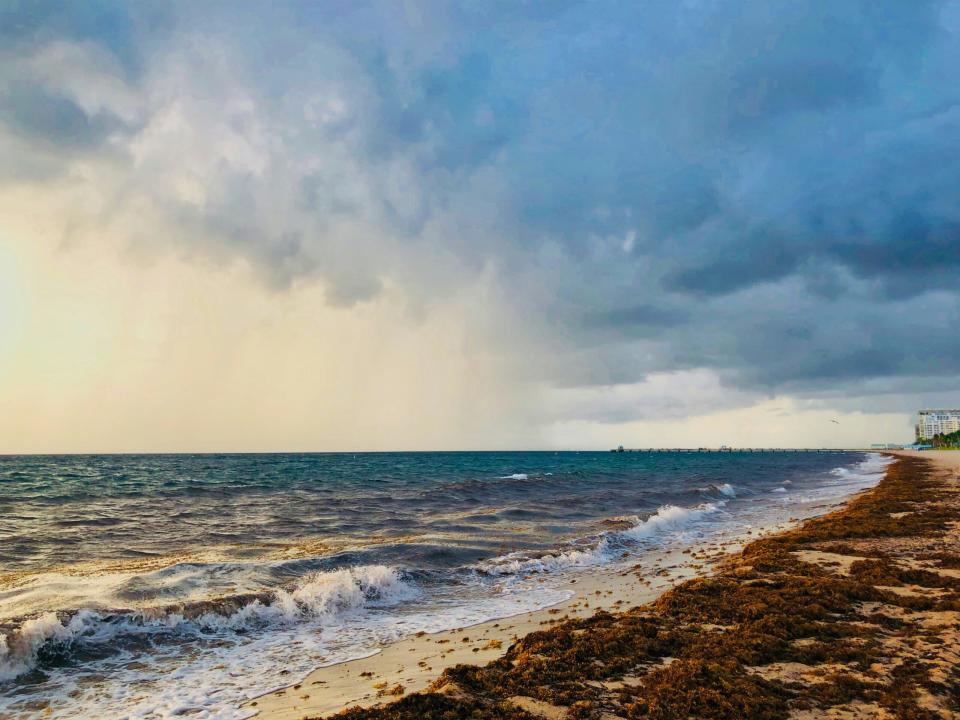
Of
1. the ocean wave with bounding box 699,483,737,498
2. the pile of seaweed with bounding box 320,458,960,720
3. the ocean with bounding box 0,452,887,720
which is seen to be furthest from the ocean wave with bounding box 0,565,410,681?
the ocean wave with bounding box 699,483,737,498

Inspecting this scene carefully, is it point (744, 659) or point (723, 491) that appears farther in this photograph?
point (723, 491)

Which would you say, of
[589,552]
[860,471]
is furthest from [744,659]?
[860,471]

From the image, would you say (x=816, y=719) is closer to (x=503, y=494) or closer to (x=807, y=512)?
(x=807, y=512)

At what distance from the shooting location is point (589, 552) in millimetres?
20016

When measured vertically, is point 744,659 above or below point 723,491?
above

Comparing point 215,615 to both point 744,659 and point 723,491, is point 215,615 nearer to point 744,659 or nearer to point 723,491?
point 744,659

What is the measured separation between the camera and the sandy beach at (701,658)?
6.68m

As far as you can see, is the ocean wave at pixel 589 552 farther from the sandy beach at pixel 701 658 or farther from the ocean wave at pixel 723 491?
the ocean wave at pixel 723 491

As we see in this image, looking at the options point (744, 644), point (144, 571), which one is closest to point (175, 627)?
point (144, 571)

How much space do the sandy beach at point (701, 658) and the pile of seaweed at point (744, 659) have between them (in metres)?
0.03

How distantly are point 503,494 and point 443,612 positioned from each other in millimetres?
32802

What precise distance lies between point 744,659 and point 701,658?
596mm

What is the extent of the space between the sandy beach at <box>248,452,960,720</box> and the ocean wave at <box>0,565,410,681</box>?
3.84 meters

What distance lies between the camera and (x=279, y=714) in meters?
7.46
